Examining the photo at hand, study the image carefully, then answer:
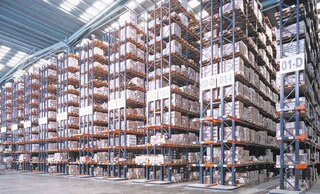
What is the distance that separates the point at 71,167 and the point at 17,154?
33.7 ft

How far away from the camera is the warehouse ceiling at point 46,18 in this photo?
17922mm

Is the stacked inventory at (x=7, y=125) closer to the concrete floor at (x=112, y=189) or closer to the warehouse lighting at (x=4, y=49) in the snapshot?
the warehouse lighting at (x=4, y=49)

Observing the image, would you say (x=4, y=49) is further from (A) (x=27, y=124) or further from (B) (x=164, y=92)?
(B) (x=164, y=92)

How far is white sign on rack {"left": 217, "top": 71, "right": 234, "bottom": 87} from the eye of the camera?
10172mm

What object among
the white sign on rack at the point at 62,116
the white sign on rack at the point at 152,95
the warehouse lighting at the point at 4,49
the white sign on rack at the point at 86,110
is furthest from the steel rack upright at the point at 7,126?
the white sign on rack at the point at 152,95

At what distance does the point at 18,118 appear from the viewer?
926 inches

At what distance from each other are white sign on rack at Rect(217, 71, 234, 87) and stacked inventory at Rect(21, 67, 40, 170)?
602 inches

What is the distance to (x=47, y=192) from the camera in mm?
9172

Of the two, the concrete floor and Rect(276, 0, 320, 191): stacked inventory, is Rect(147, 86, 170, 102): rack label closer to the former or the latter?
the concrete floor

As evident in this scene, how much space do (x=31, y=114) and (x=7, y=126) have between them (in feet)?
17.6

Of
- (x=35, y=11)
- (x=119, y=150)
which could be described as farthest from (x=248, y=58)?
(x=35, y=11)

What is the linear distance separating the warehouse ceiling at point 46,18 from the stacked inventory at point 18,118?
12.0ft

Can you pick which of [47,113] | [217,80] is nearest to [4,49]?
[47,113]

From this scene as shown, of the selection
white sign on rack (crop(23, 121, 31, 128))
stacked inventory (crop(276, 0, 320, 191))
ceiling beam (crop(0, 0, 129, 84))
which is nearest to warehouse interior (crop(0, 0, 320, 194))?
stacked inventory (crop(276, 0, 320, 191))
